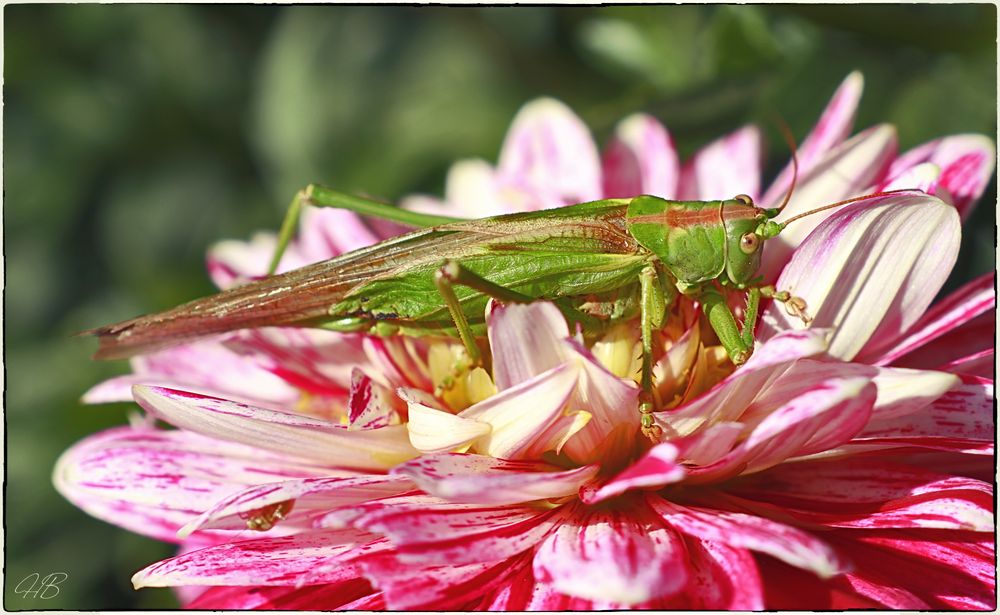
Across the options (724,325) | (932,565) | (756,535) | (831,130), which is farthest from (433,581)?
(831,130)

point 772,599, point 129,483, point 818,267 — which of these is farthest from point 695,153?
point 129,483

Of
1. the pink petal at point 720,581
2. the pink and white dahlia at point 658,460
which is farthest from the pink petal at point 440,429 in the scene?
Answer: the pink petal at point 720,581

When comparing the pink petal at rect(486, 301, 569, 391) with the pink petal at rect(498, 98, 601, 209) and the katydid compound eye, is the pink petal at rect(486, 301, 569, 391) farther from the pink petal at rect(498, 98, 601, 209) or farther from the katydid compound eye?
the pink petal at rect(498, 98, 601, 209)

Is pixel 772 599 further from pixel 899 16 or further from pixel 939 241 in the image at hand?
pixel 899 16

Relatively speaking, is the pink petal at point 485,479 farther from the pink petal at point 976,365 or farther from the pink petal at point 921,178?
the pink petal at point 921,178

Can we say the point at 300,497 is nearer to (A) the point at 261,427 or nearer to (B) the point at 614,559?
(A) the point at 261,427
